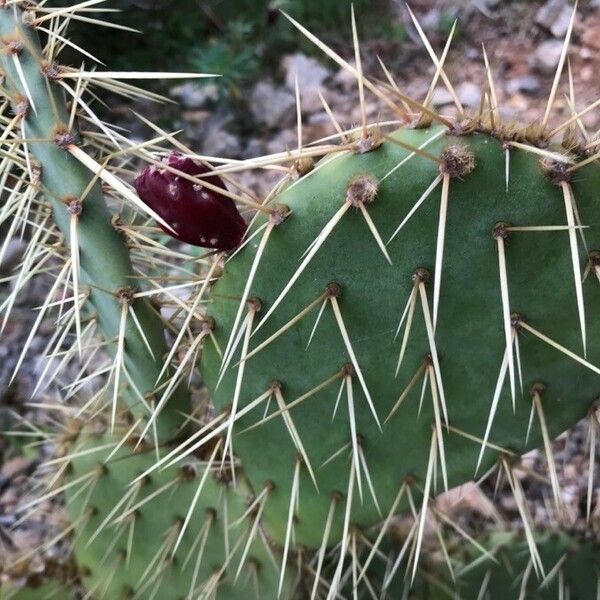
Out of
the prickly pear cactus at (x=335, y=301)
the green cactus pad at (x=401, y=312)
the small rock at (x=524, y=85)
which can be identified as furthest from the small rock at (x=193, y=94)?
the green cactus pad at (x=401, y=312)

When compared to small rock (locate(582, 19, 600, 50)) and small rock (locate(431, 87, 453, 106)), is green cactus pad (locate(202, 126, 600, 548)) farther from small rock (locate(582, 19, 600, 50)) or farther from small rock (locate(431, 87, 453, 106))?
small rock (locate(582, 19, 600, 50))

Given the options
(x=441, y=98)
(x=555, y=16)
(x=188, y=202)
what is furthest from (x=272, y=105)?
(x=188, y=202)

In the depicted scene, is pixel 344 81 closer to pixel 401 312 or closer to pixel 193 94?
A: pixel 193 94

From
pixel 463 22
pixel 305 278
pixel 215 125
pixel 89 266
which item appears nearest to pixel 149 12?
pixel 215 125

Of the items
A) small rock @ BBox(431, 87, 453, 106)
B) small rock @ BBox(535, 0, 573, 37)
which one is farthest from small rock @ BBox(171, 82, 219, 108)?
small rock @ BBox(535, 0, 573, 37)

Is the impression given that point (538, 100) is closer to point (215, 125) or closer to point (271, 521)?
point (215, 125)

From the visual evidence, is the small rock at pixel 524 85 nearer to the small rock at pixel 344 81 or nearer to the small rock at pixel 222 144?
the small rock at pixel 344 81
